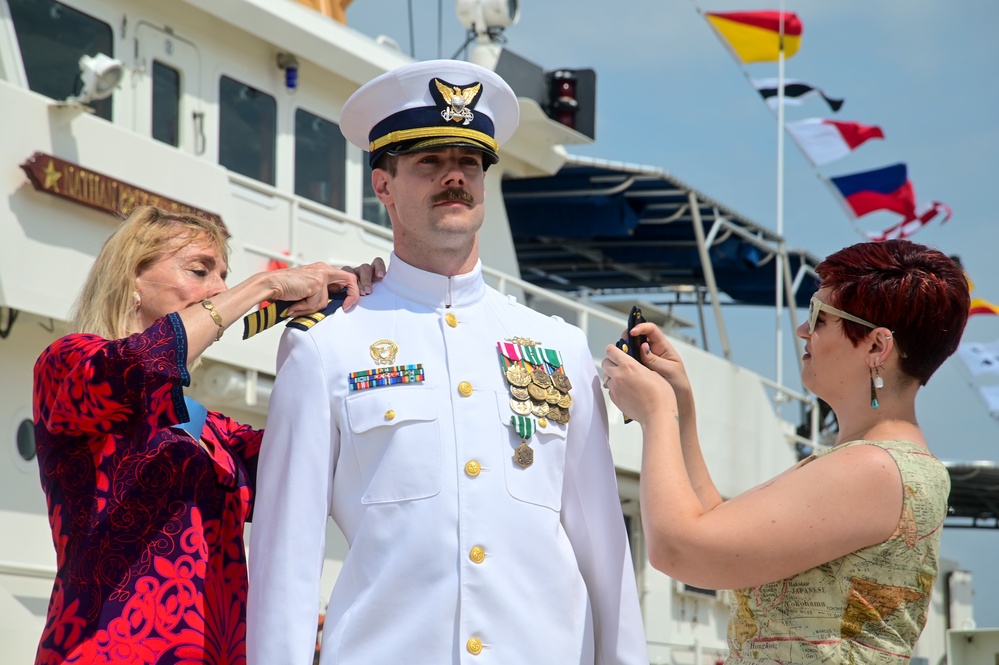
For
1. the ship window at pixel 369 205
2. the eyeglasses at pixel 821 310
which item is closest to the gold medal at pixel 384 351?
the eyeglasses at pixel 821 310

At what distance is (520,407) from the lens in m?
3.13

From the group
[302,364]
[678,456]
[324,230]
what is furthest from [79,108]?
[678,456]

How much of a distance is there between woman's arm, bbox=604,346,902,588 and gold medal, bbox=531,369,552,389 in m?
0.38

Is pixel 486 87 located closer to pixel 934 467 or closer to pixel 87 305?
pixel 87 305

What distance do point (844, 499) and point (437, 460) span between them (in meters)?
0.86

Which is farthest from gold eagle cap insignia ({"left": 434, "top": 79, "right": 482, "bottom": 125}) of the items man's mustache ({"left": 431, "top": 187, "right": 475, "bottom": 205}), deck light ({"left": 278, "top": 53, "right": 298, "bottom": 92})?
deck light ({"left": 278, "top": 53, "right": 298, "bottom": 92})

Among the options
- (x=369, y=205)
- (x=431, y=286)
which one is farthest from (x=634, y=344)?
(x=369, y=205)

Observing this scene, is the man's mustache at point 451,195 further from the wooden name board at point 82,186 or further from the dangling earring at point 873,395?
the wooden name board at point 82,186

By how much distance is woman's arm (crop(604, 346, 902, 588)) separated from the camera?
9.30 ft

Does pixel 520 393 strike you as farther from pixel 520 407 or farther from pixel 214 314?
pixel 214 314

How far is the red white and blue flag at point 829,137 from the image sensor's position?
18.5 meters

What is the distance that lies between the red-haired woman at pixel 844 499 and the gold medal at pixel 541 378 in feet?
0.55

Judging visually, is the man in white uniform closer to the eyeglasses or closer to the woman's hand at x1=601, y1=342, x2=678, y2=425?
the woman's hand at x1=601, y1=342, x2=678, y2=425

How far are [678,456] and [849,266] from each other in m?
0.57
